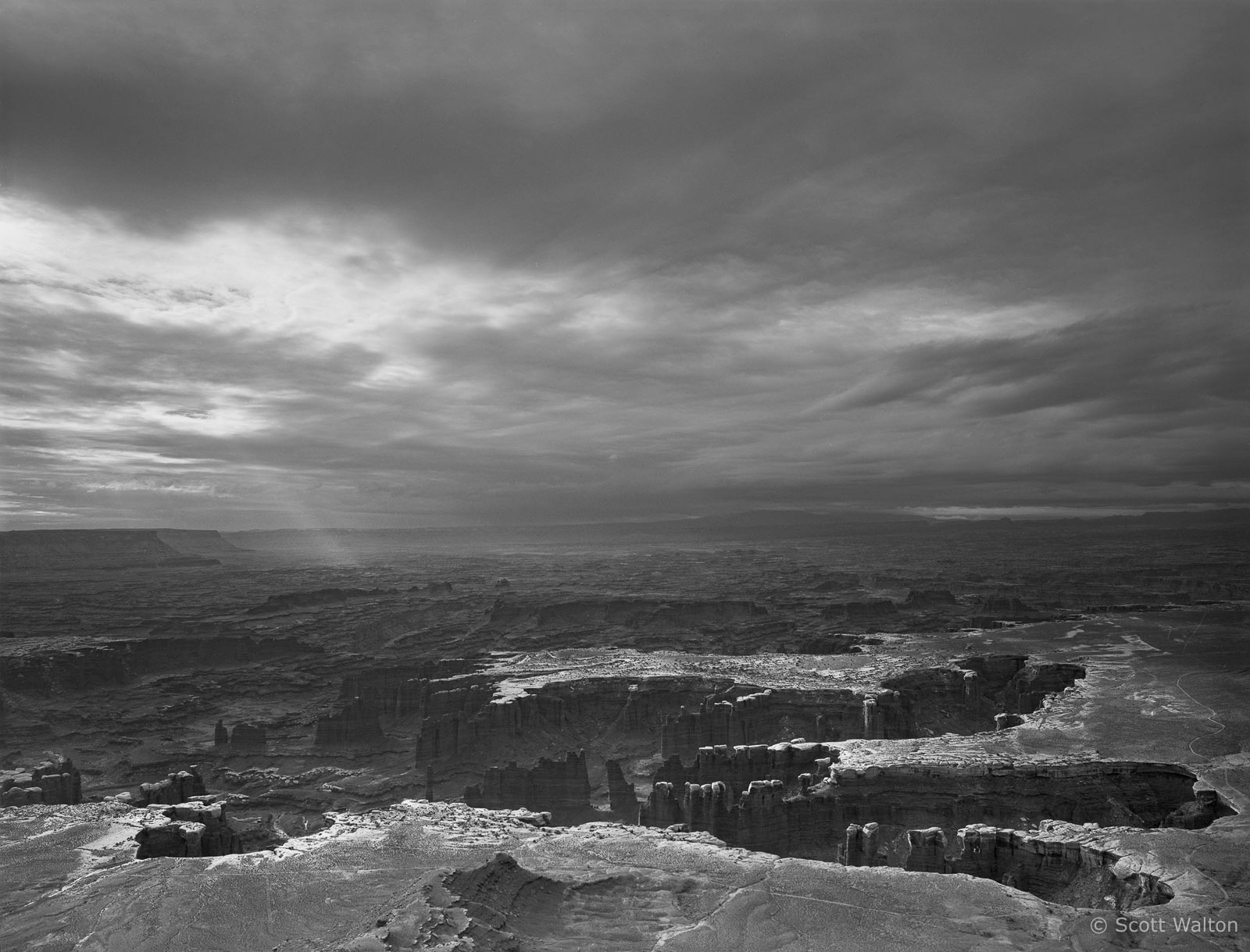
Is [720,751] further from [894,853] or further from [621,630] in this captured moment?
[621,630]

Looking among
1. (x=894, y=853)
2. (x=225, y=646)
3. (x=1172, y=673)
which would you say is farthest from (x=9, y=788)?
(x=1172, y=673)

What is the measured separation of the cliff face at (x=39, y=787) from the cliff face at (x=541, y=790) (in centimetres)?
2002

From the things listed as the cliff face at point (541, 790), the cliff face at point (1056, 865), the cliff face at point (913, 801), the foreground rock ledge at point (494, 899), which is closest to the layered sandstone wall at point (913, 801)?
the cliff face at point (913, 801)

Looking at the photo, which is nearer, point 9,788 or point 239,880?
point 239,880

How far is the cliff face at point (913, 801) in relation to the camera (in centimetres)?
3841

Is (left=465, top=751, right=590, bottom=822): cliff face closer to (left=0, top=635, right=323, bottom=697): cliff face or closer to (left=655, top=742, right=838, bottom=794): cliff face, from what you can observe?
(left=655, top=742, right=838, bottom=794): cliff face

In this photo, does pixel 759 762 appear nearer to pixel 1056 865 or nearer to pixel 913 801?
pixel 913 801

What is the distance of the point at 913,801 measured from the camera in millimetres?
39500

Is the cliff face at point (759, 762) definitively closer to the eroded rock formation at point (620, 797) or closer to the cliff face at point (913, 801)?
the cliff face at point (913, 801)

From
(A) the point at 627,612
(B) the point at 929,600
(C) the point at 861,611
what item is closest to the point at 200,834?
(A) the point at 627,612

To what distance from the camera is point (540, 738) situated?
65062 millimetres

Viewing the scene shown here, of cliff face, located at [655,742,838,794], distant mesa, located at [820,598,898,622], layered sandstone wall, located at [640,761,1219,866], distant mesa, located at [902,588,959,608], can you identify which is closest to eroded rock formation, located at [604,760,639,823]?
cliff face, located at [655,742,838,794]

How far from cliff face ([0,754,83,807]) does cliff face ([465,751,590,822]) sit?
2002 cm

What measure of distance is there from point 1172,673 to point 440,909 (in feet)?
229
